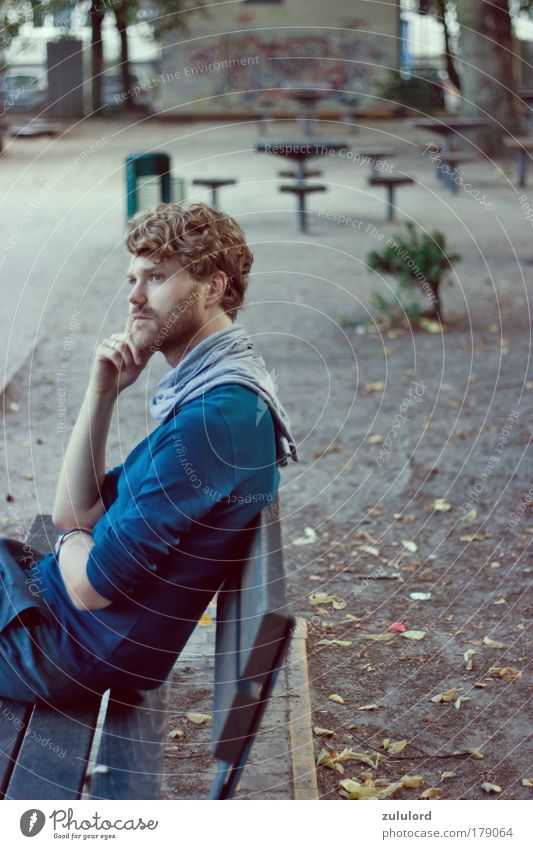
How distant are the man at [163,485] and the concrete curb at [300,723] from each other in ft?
1.69

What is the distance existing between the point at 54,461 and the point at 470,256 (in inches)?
263

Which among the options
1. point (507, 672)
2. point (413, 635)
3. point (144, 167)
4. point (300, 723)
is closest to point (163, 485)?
point (300, 723)

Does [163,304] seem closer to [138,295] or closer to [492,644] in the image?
[138,295]

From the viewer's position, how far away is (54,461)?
566 centimetres

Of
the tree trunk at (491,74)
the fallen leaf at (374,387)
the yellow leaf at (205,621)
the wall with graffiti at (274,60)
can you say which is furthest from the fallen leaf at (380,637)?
the wall with graffiti at (274,60)

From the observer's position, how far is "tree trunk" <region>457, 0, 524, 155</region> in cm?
→ 1812

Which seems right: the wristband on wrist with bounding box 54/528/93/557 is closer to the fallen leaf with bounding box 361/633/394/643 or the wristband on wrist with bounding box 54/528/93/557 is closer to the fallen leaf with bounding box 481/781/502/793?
the fallen leaf with bounding box 481/781/502/793

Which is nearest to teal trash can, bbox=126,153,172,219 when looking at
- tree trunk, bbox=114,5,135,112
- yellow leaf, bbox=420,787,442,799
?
yellow leaf, bbox=420,787,442,799

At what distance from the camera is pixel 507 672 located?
3.69 metres

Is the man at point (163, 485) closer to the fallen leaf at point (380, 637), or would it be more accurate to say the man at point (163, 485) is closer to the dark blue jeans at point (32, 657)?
the dark blue jeans at point (32, 657)

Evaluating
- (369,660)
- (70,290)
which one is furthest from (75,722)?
(70,290)

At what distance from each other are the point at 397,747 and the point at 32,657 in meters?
1.22

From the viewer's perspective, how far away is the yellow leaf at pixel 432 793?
2.98 m

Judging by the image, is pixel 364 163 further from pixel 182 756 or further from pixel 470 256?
pixel 182 756
